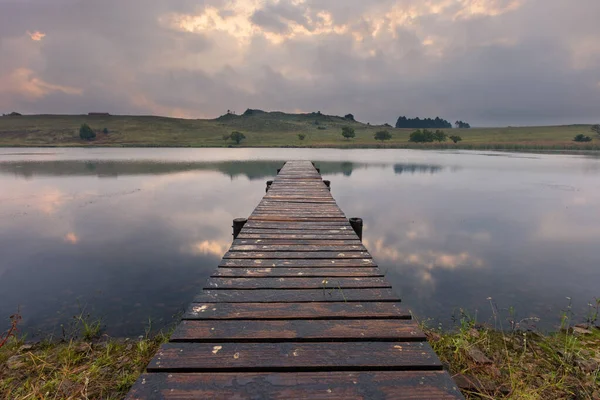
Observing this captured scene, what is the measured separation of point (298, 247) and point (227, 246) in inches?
216

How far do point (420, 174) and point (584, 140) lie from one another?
76.8 meters

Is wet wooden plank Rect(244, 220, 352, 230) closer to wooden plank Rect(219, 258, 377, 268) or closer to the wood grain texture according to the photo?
the wood grain texture

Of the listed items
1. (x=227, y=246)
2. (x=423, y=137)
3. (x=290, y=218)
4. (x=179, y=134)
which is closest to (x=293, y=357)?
(x=290, y=218)

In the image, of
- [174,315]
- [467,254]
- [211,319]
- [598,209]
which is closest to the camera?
[211,319]

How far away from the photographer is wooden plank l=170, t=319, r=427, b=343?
2.49 meters

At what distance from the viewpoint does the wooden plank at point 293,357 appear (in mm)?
2178

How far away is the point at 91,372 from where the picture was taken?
12.6 ft

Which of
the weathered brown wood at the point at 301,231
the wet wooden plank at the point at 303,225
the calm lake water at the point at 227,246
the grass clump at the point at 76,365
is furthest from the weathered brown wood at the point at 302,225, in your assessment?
the grass clump at the point at 76,365

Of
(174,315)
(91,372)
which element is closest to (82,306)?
(174,315)

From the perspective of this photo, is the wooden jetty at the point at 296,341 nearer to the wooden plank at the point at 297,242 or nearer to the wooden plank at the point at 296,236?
the wooden plank at the point at 297,242

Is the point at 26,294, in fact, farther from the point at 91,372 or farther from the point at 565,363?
the point at 565,363

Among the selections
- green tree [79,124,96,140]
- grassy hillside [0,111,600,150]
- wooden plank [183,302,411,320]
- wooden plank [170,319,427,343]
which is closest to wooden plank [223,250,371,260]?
wooden plank [183,302,411,320]

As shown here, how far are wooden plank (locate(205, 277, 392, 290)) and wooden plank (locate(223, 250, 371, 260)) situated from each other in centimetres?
75

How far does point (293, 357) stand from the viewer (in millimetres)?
2277
